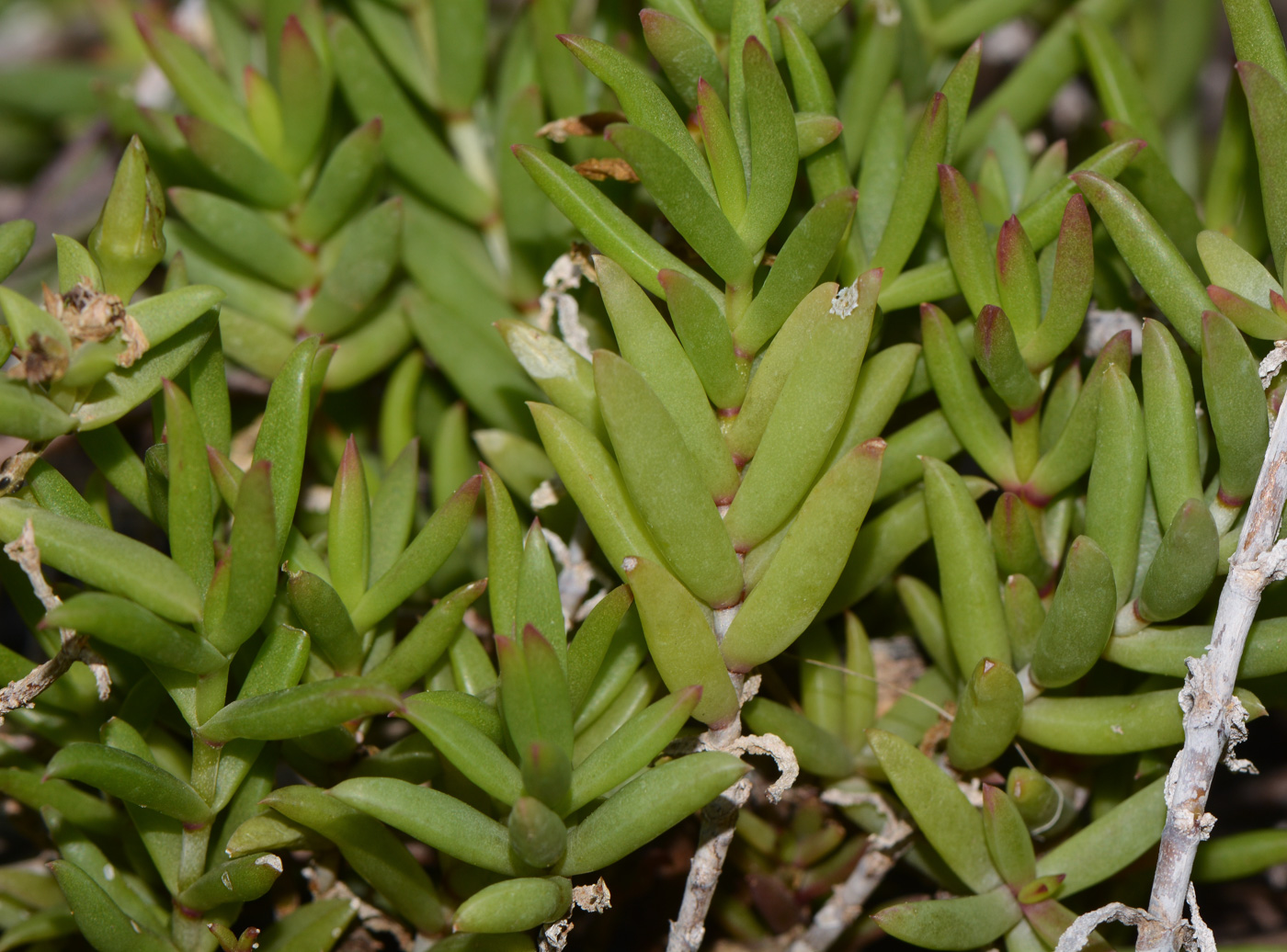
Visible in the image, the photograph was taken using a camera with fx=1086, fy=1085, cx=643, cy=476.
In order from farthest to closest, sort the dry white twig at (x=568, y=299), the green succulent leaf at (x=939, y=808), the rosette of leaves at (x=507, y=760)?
the dry white twig at (x=568, y=299) < the green succulent leaf at (x=939, y=808) < the rosette of leaves at (x=507, y=760)

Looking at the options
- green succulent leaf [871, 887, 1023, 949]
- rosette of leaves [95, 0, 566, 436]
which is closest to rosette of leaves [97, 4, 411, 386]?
rosette of leaves [95, 0, 566, 436]

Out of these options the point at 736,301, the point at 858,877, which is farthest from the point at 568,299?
the point at 858,877

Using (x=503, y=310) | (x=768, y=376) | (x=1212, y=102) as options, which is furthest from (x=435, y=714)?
(x=1212, y=102)

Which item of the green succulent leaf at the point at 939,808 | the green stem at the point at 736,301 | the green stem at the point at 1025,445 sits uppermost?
the green stem at the point at 736,301

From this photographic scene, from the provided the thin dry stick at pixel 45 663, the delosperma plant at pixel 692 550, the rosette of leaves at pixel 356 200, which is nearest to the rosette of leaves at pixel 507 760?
the delosperma plant at pixel 692 550

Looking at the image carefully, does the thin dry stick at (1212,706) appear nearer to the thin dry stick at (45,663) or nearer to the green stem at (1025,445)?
the green stem at (1025,445)

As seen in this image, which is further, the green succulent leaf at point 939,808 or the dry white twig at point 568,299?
the dry white twig at point 568,299
